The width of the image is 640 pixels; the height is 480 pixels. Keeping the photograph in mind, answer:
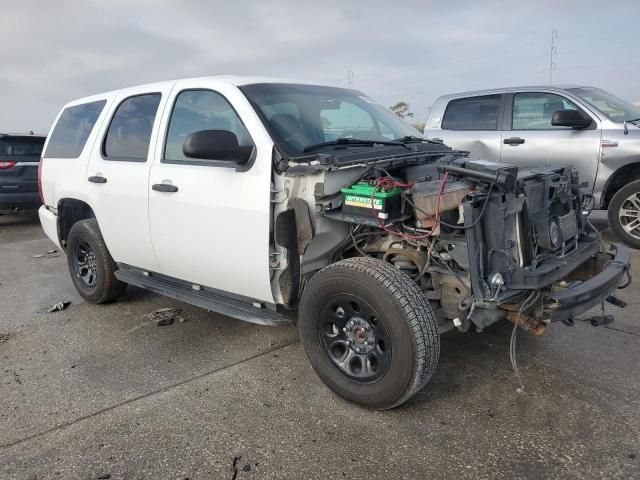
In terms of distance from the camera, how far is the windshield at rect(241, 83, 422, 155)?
3459 millimetres

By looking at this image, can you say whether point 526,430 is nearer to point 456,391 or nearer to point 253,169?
point 456,391

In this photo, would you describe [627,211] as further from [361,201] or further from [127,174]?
[127,174]

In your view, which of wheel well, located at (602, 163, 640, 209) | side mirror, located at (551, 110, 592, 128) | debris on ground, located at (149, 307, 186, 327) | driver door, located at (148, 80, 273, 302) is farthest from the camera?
wheel well, located at (602, 163, 640, 209)

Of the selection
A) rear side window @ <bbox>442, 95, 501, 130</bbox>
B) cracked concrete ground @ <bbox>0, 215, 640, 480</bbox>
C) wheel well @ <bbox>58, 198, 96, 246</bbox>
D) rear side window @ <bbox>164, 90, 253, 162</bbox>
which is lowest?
cracked concrete ground @ <bbox>0, 215, 640, 480</bbox>

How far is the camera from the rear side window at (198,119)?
3.58 m

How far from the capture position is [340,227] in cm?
337

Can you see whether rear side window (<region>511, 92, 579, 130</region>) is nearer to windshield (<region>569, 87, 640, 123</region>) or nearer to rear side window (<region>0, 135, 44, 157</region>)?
windshield (<region>569, 87, 640, 123</region>)

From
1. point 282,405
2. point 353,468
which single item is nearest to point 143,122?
point 282,405

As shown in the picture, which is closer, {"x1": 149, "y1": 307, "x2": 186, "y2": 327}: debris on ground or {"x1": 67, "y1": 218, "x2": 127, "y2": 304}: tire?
{"x1": 149, "y1": 307, "x2": 186, "y2": 327}: debris on ground

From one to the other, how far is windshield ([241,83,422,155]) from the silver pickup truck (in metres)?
2.69

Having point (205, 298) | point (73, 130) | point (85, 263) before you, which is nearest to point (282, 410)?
point (205, 298)

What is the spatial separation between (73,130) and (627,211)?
6241 mm

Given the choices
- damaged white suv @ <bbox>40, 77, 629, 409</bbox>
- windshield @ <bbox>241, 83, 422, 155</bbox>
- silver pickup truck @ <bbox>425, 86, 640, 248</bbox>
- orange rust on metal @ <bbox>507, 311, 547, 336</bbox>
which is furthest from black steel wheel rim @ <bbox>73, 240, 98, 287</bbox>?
silver pickup truck @ <bbox>425, 86, 640, 248</bbox>

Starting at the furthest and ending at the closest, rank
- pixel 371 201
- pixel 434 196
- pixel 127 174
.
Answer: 1. pixel 127 174
2. pixel 371 201
3. pixel 434 196
